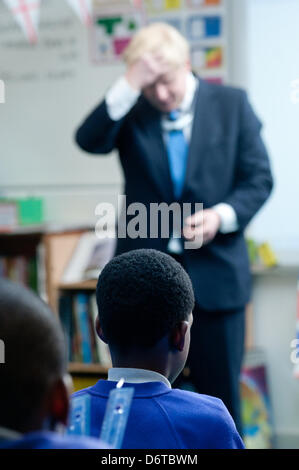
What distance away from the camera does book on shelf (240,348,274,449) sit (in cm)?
247

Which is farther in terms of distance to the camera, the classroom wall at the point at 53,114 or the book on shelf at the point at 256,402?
the classroom wall at the point at 53,114

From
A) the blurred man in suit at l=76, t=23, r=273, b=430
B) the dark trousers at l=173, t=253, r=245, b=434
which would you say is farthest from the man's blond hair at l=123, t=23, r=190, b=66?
the dark trousers at l=173, t=253, r=245, b=434

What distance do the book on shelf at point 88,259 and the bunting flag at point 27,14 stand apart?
77 cm

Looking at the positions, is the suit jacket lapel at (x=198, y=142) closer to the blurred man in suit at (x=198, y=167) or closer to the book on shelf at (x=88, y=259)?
the blurred man in suit at (x=198, y=167)

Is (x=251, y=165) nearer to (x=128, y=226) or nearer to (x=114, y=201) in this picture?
(x=128, y=226)

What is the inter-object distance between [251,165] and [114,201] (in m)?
0.98

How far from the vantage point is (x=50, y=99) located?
2.78 meters

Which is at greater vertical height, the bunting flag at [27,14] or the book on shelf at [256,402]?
the bunting flag at [27,14]

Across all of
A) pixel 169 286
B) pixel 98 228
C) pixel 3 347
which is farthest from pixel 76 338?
pixel 3 347

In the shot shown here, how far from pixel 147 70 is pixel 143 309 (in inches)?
37.2

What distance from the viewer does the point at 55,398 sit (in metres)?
0.62

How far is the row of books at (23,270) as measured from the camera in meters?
2.67

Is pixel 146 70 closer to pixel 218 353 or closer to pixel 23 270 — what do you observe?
pixel 218 353

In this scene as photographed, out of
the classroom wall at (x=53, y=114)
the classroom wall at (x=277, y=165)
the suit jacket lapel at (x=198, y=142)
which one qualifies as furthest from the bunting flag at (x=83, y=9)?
the suit jacket lapel at (x=198, y=142)
